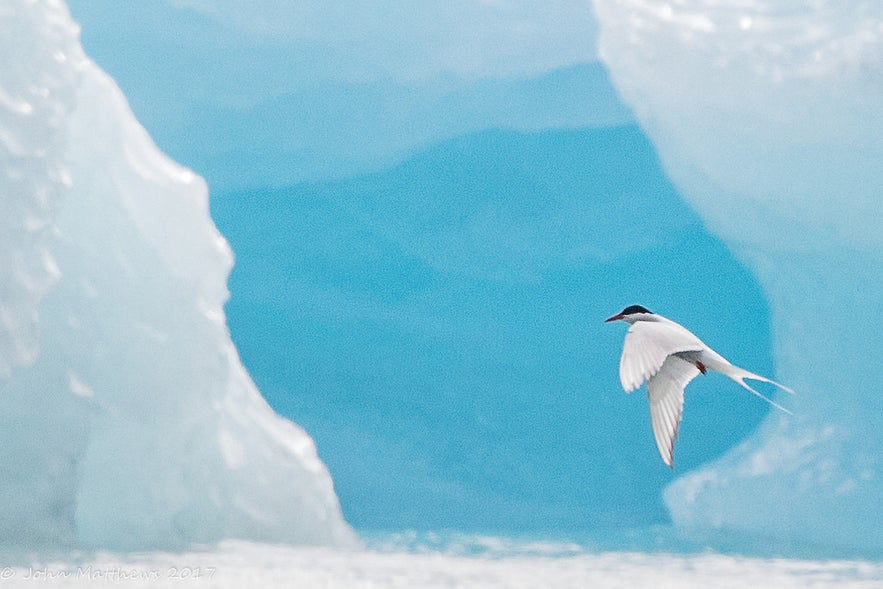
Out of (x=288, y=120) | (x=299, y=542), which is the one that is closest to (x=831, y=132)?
(x=299, y=542)

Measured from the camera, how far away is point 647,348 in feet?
6.58

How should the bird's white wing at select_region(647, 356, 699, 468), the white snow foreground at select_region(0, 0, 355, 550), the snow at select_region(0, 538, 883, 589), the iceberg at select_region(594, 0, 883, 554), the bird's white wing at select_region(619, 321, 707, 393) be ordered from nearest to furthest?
the bird's white wing at select_region(619, 321, 707, 393), the bird's white wing at select_region(647, 356, 699, 468), the snow at select_region(0, 538, 883, 589), the white snow foreground at select_region(0, 0, 355, 550), the iceberg at select_region(594, 0, 883, 554)

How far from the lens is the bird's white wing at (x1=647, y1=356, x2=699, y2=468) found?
2252 mm

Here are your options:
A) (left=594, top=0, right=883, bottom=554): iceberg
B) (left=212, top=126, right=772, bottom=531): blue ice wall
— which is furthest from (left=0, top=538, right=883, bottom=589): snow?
(left=212, top=126, right=772, bottom=531): blue ice wall

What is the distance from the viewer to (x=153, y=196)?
408cm

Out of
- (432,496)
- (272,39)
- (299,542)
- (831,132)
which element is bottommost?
(299,542)

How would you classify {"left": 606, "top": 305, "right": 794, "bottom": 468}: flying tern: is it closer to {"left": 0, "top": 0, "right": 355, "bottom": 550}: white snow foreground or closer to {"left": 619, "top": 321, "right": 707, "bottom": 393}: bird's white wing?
{"left": 619, "top": 321, "right": 707, "bottom": 393}: bird's white wing

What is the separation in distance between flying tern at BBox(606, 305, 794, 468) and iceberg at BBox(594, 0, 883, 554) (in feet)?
14.5

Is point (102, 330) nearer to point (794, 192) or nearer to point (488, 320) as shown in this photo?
point (794, 192)

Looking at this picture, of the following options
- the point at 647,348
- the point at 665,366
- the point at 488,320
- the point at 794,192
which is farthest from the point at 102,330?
the point at 488,320

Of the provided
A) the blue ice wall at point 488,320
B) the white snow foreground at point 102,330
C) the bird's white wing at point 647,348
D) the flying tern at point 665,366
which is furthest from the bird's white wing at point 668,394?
the blue ice wall at point 488,320

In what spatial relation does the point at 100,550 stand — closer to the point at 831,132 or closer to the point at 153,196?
the point at 153,196

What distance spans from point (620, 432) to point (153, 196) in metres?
7.08

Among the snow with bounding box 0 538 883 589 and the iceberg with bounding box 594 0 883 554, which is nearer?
the snow with bounding box 0 538 883 589
